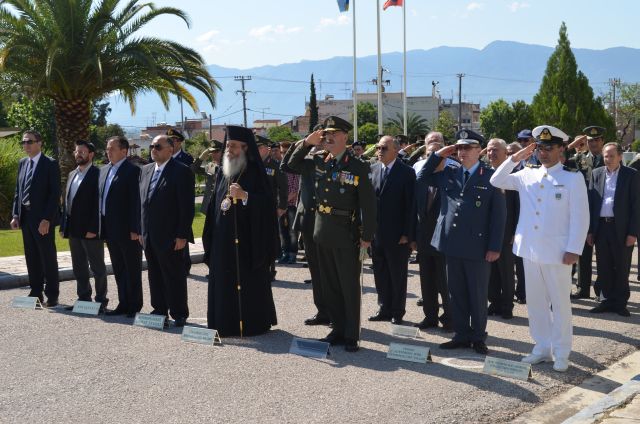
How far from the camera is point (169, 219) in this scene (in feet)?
28.5

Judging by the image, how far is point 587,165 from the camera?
11.7m

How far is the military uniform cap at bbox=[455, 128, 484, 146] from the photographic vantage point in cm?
746

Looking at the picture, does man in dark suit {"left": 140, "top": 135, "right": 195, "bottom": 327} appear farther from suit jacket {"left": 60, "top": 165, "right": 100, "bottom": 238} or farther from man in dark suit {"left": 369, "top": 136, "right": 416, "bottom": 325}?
man in dark suit {"left": 369, "top": 136, "right": 416, "bottom": 325}

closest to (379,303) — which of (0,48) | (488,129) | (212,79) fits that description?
(212,79)

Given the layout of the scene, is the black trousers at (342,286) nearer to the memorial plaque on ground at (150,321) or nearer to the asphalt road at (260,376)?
the asphalt road at (260,376)

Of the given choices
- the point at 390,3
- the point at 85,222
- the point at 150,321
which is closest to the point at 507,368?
the point at 150,321

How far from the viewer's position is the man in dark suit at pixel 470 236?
24.3 feet

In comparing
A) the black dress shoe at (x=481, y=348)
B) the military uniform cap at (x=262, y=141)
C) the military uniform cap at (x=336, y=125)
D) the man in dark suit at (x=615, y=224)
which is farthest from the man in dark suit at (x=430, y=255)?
the military uniform cap at (x=262, y=141)

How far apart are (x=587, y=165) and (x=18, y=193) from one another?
26.5 feet

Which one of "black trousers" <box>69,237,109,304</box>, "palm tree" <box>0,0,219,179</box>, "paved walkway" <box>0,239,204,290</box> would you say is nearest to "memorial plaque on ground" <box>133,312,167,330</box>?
"black trousers" <box>69,237,109,304</box>

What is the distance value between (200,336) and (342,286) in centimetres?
155

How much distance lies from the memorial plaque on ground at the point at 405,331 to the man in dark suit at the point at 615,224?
2720 millimetres

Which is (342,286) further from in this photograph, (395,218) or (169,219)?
(169,219)

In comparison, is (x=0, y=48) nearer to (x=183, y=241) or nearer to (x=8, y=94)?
(x=8, y=94)
